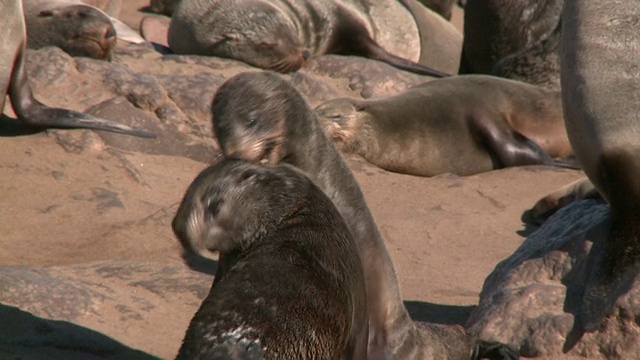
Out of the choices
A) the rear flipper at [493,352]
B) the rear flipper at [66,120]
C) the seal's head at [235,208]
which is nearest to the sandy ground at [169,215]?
the rear flipper at [66,120]

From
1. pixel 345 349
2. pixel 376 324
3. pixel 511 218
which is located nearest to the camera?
pixel 345 349

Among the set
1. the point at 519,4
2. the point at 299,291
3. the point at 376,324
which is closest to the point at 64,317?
the point at 376,324

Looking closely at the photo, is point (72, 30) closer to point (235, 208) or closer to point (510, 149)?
point (510, 149)

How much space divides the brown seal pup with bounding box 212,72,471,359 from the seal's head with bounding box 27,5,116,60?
216 inches

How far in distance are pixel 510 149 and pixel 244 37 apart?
3082 millimetres

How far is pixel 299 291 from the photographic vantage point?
2.47m

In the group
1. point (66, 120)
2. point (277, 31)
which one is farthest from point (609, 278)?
point (277, 31)

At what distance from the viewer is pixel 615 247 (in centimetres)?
422

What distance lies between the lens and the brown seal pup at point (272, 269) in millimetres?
2277

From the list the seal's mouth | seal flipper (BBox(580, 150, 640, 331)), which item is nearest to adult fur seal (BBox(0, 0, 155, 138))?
seal flipper (BBox(580, 150, 640, 331))

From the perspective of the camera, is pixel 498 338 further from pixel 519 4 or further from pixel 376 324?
pixel 519 4

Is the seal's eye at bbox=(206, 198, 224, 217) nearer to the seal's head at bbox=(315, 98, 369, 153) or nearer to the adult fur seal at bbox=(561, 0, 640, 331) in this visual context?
the adult fur seal at bbox=(561, 0, 640, 331)

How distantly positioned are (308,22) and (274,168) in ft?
27.4

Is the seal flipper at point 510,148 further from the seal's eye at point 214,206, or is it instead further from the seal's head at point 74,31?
the seal's eye at point 214,206
